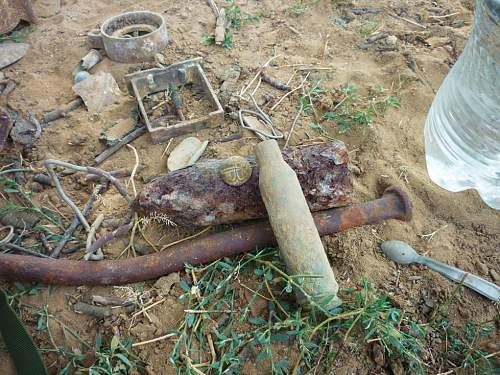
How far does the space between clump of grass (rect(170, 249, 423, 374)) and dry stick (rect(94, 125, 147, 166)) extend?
127cm

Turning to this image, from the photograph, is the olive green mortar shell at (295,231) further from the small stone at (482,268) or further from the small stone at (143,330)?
the small stone at (482,268)

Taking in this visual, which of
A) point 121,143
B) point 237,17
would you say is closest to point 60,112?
point 121,143

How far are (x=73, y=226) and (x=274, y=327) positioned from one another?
140 centimetres

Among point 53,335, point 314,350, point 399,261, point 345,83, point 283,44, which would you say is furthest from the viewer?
point 283,44

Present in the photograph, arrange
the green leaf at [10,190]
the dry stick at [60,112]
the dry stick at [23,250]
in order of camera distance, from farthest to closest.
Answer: the dry stick at [60,112] → the green leaf at [10,190] → the dry stick at [23,250]

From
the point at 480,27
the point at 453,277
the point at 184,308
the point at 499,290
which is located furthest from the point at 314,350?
the point at 480,27

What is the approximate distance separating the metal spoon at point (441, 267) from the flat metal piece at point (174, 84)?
5.17 feet

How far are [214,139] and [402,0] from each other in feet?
9.24

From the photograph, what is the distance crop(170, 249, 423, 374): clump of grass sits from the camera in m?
1.91

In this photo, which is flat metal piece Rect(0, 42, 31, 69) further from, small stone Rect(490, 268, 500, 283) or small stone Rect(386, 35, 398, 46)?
small stone Rect(490, 268, 500, 283)

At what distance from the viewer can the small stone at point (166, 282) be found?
7.06 feet

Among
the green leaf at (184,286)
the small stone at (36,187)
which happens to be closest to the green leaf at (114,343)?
the green leaf at (184,286)

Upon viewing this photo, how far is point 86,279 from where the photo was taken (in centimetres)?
217

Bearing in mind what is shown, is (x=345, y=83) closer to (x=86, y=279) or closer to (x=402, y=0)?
(x=402, y=0)
